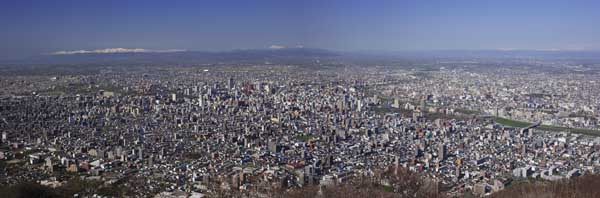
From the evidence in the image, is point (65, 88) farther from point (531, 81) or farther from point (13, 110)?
point (531, 81)

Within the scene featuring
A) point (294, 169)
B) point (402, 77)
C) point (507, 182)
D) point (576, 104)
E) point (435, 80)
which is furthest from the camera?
point (402, 77)

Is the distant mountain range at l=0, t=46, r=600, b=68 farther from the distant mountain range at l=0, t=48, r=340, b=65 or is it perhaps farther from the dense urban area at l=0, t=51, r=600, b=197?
the dense urban area at l=0, t=51, r=600, b=197

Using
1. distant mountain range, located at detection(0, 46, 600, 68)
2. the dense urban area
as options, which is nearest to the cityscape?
the dense urban area

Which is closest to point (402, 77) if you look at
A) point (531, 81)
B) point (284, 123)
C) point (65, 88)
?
point (531, 81)

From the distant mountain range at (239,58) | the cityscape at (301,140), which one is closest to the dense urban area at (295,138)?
the cityscape at (301,140)

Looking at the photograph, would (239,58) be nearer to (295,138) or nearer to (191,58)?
(191,58)

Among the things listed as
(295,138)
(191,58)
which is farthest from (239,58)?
(295,138)

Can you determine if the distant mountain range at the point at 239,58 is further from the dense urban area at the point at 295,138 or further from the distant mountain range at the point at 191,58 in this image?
the dense urban area at the point at 295,138
